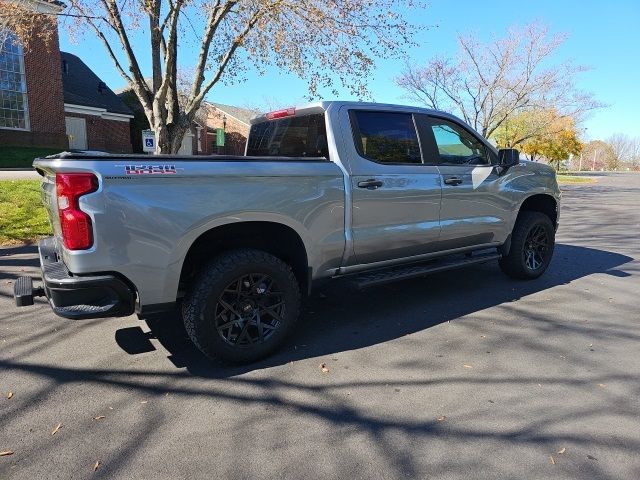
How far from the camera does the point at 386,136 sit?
439 centimetres

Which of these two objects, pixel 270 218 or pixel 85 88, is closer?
pixel 270 218

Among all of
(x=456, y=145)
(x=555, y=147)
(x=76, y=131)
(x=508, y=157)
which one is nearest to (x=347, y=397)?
(x=456, y=145)

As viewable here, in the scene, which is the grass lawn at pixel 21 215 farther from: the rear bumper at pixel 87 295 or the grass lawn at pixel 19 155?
the grass lawn at pixel 19 155

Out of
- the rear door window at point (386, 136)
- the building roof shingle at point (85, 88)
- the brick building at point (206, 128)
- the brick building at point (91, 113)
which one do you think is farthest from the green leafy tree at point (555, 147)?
the rear door window at point (386, 136)

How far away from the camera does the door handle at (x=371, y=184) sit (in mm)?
4000

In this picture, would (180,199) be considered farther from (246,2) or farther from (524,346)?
(246,2)

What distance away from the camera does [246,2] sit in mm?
11617

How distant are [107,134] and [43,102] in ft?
16.4

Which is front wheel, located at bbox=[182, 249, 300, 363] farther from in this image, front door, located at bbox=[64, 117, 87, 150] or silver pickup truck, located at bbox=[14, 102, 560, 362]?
front door, located at bbox=[64, 117, 87, 150]


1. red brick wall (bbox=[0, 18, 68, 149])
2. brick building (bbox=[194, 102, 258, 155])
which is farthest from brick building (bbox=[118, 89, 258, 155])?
red brick wall (bbox=[0, 18, 68, 149])

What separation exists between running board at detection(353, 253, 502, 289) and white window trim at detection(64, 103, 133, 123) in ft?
99.5

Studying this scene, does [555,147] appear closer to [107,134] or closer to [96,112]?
[107,134]

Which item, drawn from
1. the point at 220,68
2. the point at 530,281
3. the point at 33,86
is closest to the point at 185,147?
the point at 33,86

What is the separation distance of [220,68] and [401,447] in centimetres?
1241
